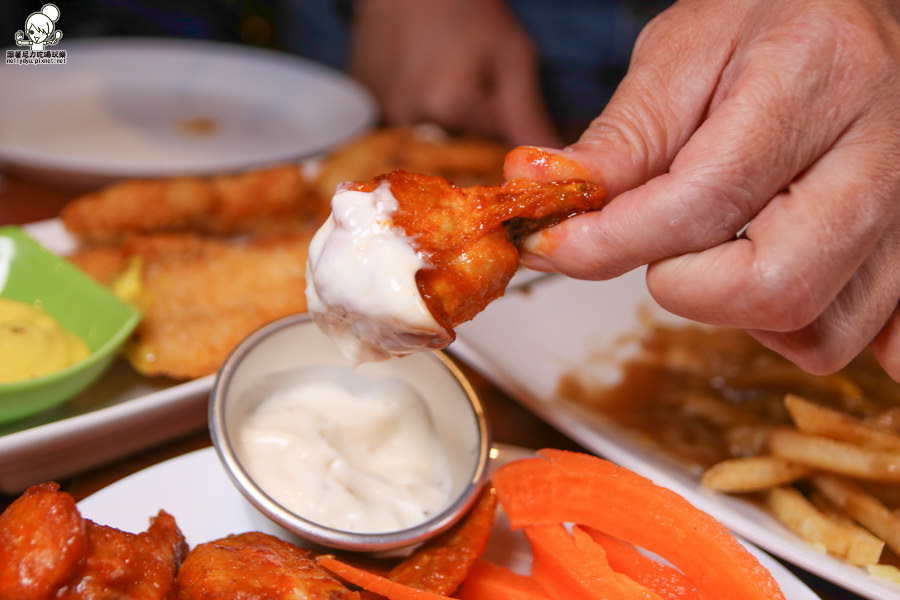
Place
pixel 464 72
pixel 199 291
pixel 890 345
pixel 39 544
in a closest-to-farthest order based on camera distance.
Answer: pixel 39 544, pixel 890 345, pixel 199 291, pixel 464 72

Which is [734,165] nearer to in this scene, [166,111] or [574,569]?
[574,569]

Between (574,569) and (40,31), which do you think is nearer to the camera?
(574,569)

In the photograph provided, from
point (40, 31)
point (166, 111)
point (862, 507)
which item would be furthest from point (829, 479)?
point (40, 31)

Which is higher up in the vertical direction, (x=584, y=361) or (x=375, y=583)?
(x=375, y=583)

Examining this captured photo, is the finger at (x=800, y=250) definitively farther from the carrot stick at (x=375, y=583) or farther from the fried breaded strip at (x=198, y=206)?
the fried breaded strip at (x=198, y=206)

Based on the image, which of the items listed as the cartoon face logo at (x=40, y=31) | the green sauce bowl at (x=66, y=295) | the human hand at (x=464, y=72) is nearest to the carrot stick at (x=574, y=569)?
the green sauce bowl at (x=66, y=295)

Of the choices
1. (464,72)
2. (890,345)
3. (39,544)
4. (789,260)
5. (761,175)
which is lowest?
(39,544)
